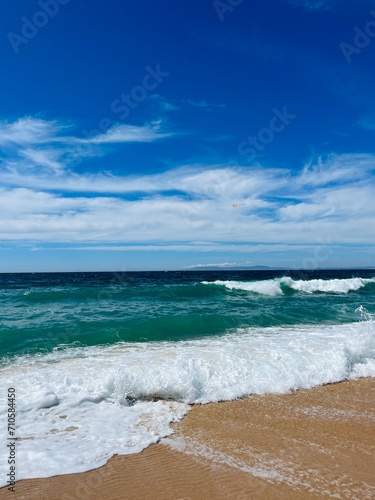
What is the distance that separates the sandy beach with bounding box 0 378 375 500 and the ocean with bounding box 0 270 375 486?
0.34 meters

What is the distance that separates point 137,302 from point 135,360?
421 inches

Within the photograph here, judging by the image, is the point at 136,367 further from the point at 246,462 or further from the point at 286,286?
the point at 286,286

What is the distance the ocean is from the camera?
17.4 feet

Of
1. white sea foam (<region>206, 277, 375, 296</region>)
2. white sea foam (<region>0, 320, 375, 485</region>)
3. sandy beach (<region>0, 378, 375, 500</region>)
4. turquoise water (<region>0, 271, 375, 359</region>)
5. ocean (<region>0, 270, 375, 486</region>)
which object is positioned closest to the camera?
sandy beach (<region>0, 378, 375, 500</region>)

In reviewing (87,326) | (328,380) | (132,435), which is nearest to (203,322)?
(87,326)

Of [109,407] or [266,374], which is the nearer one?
[109,407]

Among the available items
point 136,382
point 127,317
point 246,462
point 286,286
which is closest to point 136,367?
point 136,382

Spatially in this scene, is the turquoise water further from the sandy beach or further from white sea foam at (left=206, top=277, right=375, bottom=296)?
white sea foam at (left=206, top=277, right=375, bottom=296)

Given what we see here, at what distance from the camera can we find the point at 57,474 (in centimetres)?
435

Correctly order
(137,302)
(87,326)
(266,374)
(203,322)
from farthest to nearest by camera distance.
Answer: (137,302)
(203,322)
(87,326)
(266,374)

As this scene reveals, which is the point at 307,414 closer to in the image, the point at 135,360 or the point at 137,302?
the point at 135,360

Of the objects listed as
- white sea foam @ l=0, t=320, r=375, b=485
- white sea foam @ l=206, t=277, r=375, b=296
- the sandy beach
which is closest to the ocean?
white sea foam @ l=0, t=320, r=375, b=485

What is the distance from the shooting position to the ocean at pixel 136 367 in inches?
209

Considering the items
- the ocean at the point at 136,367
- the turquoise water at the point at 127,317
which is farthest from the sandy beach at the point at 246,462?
the turquoise water at the point at 127,317
